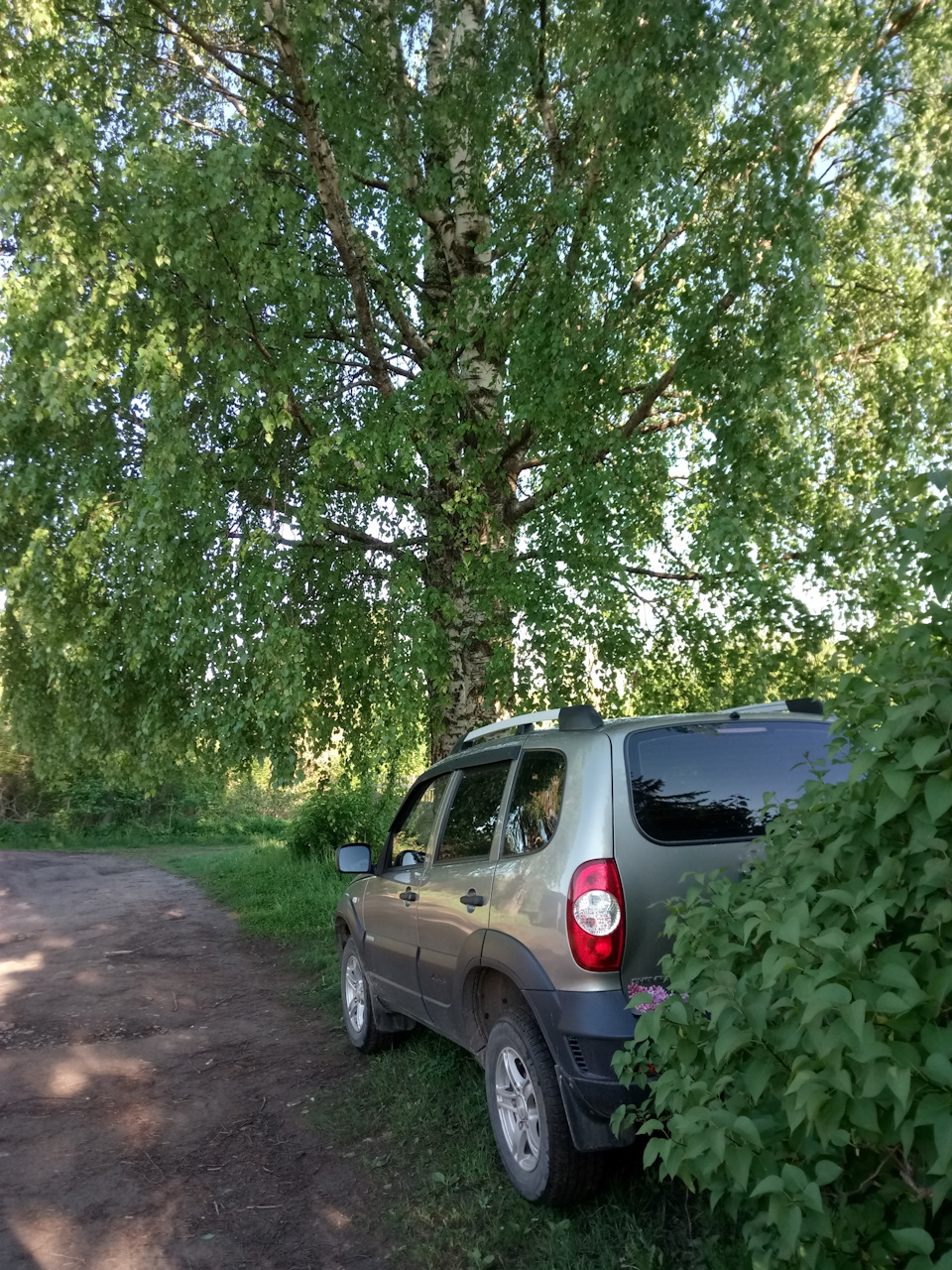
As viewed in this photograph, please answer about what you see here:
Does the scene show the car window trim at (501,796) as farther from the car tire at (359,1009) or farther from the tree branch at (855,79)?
the tree branch at (855,79)

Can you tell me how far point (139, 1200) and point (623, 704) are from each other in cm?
561

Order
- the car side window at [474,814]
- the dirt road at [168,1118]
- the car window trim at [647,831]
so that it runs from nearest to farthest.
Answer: the car window trim at [647,831], the dirt road at [168,1118], the car side window at [474,814]

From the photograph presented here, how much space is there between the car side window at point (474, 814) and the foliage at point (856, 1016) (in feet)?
7.14

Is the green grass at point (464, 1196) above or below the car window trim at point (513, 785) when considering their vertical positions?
below

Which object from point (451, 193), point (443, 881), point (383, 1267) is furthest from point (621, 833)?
point (451, 193)

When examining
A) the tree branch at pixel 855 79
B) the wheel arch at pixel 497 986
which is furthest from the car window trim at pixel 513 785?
the tree branch at pixel 855 79

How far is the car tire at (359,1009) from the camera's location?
612 cm

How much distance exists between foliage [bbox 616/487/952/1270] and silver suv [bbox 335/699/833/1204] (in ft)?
2.96

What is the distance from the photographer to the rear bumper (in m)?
3.40

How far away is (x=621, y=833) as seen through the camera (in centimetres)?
363

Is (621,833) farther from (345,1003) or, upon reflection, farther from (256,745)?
(256,745)

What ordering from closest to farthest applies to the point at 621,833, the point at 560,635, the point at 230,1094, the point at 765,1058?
1. the point at 765,1058
2. the point at 621,833
3. the point at 230,1094
4. the point at 560,635

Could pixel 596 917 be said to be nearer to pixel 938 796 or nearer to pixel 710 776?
pixel 710 776

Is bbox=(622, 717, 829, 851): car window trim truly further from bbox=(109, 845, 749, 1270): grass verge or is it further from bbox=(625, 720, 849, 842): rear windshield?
bbox=(109, 845, 749, 1270): grass verge
